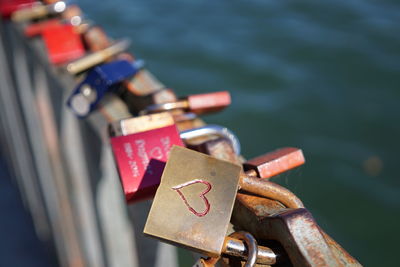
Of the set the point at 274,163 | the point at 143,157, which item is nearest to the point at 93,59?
the point at 143,157

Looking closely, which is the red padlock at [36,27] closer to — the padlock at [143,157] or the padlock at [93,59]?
the padlock at [93,59]

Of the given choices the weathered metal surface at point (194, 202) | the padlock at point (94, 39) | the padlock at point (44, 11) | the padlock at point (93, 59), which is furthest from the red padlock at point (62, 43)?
the weathered metal surface at point (194, 202)

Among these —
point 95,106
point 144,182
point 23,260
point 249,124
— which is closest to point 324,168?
point 249,124

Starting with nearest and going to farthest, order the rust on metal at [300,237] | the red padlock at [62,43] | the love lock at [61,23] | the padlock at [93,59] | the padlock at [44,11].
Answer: the rust on metal at [300,237] < the padlock at [93,59] < the red padlock at [62,43] < the love lock at [61,23] < the padlock at [44,11]

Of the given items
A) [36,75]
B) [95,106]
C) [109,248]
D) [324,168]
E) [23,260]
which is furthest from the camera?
[23,260]

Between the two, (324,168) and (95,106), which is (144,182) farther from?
(324,168)

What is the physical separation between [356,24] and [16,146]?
270cm

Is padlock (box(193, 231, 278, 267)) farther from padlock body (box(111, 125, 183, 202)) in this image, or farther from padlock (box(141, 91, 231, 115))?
padlock (box(141, 91, 231, 115))

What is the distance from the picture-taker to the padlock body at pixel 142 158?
2.69 feet

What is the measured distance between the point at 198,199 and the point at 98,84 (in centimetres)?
68

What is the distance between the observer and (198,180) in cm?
67

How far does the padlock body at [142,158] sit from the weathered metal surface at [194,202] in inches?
5.8

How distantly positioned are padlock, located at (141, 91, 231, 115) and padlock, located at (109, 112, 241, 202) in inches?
4.9

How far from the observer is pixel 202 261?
0.64 metres
